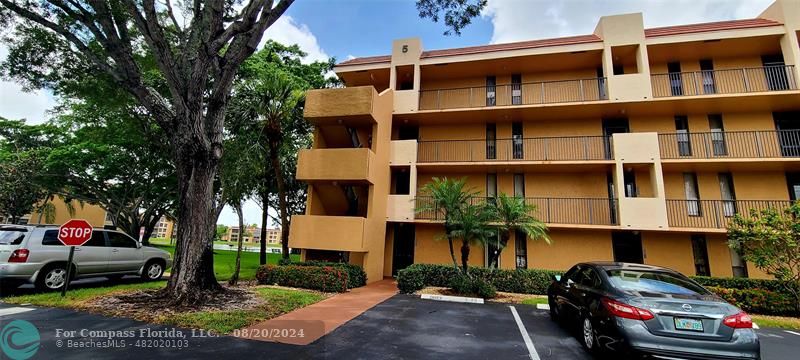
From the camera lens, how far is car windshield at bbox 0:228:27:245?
26.0 ft

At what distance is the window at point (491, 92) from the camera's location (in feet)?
52.5

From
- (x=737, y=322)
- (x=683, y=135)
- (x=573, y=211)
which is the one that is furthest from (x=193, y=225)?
(x=683, y=135)

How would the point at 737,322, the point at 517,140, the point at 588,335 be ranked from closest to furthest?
the point at 737,322, the point at 588,335, the point at 517,140

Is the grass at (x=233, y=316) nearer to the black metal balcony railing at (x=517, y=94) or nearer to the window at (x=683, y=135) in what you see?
the black metal balcony railing at (x=517, y=94)

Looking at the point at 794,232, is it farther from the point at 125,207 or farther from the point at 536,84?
the point at 125,207

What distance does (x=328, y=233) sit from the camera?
12.5m

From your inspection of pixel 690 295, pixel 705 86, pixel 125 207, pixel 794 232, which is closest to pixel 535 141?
pixel 705 86

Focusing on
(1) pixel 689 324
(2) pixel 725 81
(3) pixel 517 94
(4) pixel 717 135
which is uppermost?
(3) pixel 517 94

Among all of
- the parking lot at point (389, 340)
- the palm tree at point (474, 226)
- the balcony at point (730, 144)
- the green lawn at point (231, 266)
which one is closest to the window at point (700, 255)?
the balcony at point (730, 144)

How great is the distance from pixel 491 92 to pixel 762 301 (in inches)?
458

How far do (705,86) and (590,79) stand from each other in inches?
174

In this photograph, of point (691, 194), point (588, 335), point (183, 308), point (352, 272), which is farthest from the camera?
point (691, 194)

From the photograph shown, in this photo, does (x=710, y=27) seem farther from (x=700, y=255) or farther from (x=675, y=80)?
(x=700, y=255)

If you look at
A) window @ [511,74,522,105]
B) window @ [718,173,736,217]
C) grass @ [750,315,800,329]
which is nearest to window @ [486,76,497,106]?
window @ [511,74,522,105]
